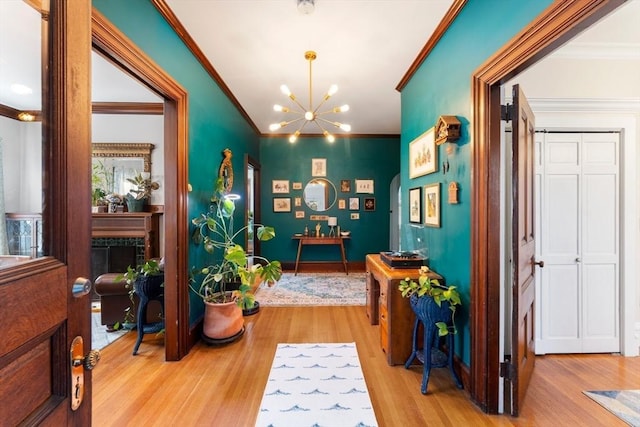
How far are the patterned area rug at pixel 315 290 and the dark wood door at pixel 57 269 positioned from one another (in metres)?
3.17

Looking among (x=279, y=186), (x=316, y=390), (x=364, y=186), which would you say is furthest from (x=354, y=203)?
(x=316, y=390)

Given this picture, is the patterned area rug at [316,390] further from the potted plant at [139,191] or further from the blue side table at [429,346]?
the potted plant at [139,191]

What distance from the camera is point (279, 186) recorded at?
588cm

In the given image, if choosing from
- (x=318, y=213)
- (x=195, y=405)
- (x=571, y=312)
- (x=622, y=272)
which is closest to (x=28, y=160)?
(x=195, y=405)

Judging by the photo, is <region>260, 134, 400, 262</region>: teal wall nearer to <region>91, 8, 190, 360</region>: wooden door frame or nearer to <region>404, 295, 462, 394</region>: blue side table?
<region>91, 8, 190, 360</region>: wooden door frame

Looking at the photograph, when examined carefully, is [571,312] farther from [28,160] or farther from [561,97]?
[28,160]

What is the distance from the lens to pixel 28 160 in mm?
682

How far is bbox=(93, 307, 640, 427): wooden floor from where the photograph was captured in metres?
1.73

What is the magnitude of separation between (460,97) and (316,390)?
236 centimetres

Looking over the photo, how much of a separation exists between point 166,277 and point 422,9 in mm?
2968

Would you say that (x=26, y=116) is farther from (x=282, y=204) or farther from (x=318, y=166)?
(x=318, y=166)

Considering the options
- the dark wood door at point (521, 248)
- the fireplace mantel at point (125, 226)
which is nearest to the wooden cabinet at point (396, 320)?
the dark wood door at point (521, 248)

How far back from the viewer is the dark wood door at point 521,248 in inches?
67.9

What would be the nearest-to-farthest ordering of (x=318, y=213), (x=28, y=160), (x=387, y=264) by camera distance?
(x=28, y=160), (x=387, y=264), (x=318, y=213)
